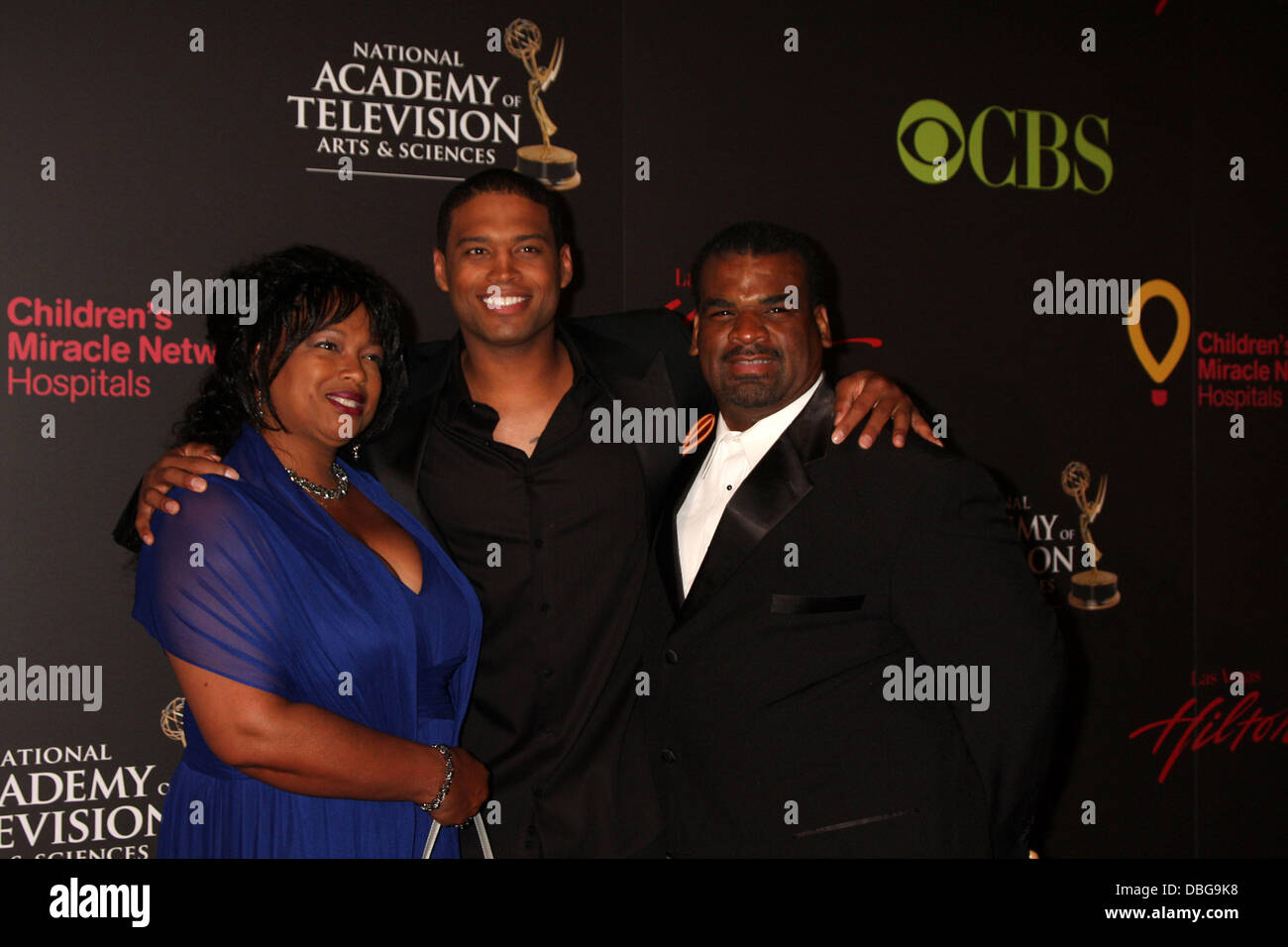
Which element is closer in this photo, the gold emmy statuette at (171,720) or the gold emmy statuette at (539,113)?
the gold emmy statuette at (171,720)

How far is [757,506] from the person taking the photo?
205 centimetres

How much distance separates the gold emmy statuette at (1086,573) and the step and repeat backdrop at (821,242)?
2cm

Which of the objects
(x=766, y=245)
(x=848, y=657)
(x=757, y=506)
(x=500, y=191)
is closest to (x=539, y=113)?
(x=500, y=191)

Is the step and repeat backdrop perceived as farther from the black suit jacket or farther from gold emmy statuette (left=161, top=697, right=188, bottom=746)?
the black suit jacket

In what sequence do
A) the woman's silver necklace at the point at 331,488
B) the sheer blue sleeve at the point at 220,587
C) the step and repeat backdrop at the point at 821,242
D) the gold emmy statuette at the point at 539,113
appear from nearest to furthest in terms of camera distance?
the sheer blue sleeve at the point at 220,587
the woman's silver necklace at the point at 331,488
the step and repeat backdrop at the point at 821,242
the gold emmy statuette at the point at 539,113

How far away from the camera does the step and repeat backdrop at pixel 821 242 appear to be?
9.65ft

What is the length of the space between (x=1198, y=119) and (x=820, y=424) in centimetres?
318

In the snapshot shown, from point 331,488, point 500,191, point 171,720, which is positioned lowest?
point 171,720

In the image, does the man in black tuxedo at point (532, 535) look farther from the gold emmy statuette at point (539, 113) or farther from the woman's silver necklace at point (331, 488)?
the gold emmy statuette at point (539, 113)

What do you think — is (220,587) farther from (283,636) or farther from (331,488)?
(331,488)

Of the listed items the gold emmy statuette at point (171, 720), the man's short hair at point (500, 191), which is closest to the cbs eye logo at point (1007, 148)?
the man's short hair at point (500, 191)

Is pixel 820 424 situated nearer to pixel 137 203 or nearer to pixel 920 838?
pixel 920 838

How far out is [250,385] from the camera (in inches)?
81.0

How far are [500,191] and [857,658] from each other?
1.47 meters
